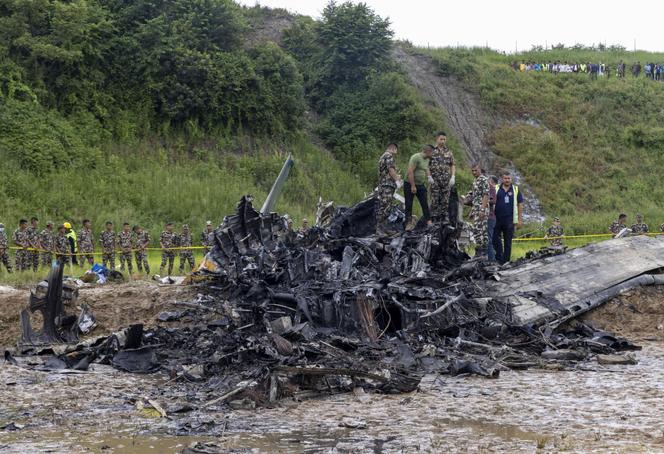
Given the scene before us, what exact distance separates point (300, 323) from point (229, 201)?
68.7ft

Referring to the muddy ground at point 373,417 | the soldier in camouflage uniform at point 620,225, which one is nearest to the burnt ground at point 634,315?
the muddy ground at point 373,417

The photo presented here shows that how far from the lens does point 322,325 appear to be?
39.1 feet

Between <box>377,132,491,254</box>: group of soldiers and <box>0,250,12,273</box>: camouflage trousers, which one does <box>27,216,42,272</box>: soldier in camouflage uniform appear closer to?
<box>0,250,12,273</box>: camouflage trousers

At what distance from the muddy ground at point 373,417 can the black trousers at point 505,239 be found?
4.94 meters

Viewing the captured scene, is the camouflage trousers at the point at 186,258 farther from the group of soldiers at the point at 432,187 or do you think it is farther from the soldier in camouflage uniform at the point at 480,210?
the soldier in camouflage uniform at the point at 480,210

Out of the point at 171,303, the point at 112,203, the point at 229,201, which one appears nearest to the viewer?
the point at 171,303

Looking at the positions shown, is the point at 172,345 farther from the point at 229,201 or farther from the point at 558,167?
the point at 558,167

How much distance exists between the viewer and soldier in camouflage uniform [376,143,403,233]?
50.0 feet

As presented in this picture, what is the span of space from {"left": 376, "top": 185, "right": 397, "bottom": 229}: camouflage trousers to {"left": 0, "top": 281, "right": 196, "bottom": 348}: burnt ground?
3.69 meters

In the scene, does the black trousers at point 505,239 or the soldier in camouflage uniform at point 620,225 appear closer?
the black trousers at point 505,239

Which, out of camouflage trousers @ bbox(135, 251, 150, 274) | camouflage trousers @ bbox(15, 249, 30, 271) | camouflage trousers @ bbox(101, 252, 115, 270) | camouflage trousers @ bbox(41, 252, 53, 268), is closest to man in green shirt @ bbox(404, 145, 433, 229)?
camouflage trousers @ bbox(135, 251, 150, 274)

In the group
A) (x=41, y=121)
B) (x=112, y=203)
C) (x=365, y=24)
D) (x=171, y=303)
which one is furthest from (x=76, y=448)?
(x=365, y=24)

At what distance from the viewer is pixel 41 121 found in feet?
107

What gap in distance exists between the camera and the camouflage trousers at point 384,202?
15383 millimetres
